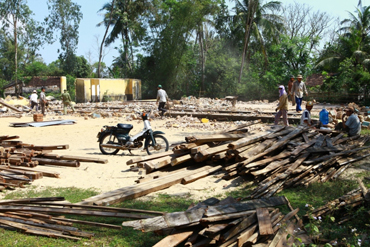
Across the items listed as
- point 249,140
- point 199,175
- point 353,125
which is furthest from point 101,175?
point 353,125

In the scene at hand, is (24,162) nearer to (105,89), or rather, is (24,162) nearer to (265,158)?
(265,158)

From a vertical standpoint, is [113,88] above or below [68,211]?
above

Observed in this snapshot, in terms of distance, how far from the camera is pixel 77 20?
4538cm

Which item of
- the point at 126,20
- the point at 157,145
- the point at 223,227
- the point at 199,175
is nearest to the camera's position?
the point at 223,227

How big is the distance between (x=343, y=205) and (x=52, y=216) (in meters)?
3.99

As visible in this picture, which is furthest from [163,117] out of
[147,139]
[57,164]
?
[57,164]

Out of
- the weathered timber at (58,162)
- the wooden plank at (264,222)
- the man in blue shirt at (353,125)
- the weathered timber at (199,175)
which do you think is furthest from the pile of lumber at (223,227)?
the man in blue shirt at (353,125)

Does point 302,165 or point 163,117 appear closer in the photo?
point 302,165

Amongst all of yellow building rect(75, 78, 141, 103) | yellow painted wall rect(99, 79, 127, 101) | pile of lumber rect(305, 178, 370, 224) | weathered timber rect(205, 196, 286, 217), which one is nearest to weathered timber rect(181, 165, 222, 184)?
weathered timber rect(205, 196, 286, 217)

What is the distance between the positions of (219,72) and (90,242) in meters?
35.8

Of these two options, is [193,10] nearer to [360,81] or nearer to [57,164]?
[360,81]

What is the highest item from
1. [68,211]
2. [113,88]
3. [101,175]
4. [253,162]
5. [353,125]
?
[113,88]

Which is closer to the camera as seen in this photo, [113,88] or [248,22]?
[248,22]

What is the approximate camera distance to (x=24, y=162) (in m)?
8.22
